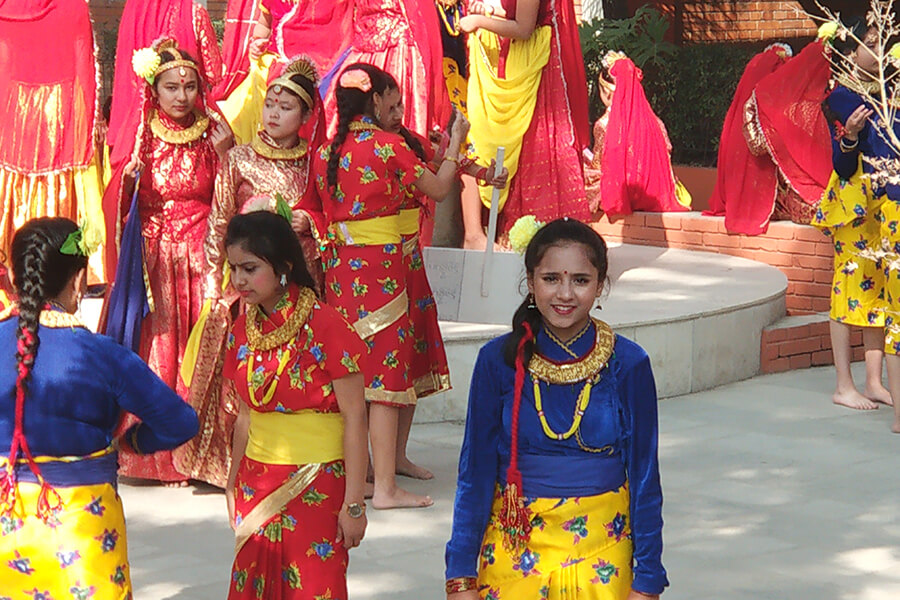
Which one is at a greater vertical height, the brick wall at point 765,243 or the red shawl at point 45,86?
the red shawl at point 45,86

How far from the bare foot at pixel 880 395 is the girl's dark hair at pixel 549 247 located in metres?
4.48

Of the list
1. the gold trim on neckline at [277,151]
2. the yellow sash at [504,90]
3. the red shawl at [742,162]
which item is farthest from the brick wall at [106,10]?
the gold trim on neckline at [277,151]

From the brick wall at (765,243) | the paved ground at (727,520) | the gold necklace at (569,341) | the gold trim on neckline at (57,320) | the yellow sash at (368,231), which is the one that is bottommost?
the paved ground at (727,520)

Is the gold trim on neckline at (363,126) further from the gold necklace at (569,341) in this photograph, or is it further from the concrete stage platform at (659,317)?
the gold necklace at (569,341)

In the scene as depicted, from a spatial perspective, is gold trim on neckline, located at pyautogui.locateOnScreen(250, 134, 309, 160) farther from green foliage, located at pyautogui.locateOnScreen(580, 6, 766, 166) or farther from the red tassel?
green foliage, located at pyautogui.locateOnScreen(580, 6, 766, 166)

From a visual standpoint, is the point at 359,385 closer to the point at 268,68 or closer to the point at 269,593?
the point at 269,593

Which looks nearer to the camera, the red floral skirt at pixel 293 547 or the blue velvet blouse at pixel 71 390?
the blue velvet blouse at pixel 71 390

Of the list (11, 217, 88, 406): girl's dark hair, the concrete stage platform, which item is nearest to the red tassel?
(11, 217, 88, 406): girl's dark hair

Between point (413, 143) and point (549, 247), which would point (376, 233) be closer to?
point (413, 143)

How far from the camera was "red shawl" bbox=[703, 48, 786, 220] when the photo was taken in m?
10.3

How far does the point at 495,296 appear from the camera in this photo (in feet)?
25.5

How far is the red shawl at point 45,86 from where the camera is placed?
8711 mm

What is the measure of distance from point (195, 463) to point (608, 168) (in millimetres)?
5542

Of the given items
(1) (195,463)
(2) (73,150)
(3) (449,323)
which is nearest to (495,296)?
(3) (449,323)
